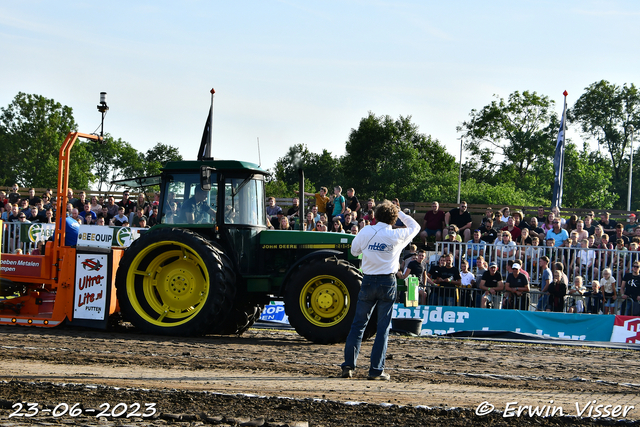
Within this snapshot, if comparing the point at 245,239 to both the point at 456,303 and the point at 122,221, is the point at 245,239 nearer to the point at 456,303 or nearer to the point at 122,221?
the point at 456,303

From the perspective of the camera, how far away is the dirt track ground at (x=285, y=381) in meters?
4.87

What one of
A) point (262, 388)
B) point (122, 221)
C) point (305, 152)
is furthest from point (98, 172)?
point (262, 388)

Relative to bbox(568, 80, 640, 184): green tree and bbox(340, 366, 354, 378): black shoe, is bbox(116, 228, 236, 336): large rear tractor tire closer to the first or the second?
bbox(340, 366, 354, 378): black shoe

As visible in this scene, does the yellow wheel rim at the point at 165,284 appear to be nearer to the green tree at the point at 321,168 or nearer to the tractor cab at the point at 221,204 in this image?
the tractor cab at the point at 221,204

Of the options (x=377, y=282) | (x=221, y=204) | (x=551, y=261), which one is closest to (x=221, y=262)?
(x=221, y=204)

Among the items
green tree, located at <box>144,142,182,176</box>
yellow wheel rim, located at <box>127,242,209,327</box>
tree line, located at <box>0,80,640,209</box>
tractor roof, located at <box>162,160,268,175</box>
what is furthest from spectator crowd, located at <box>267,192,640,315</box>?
green tree, located at <box>144,142,182,176</box>

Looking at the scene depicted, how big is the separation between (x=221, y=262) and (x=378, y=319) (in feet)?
10.0

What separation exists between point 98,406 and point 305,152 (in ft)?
230

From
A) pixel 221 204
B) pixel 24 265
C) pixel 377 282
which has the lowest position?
pixel 24 265

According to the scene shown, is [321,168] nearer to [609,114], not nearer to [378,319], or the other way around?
[609,114]

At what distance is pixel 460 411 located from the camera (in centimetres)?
501

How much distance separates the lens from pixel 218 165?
9.35m

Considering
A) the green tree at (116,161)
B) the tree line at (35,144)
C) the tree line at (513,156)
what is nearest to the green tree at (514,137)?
the tree line at (513,156)

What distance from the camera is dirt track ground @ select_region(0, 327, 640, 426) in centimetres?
487
